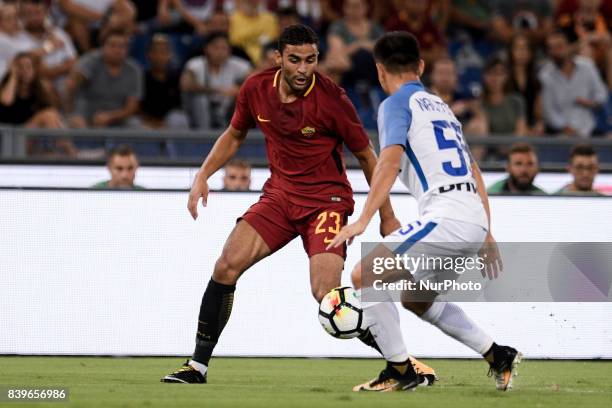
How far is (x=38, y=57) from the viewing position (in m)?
13.9

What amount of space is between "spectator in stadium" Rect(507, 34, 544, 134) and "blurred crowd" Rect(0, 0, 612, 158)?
2 centimetres

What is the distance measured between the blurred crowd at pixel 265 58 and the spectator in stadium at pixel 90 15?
2 cm

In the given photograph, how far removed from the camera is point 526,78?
15484 mm

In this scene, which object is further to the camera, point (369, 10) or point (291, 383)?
point (369, 10)

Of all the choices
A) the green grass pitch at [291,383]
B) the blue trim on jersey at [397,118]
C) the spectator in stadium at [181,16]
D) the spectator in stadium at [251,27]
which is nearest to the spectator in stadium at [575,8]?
the spectator in stadium at [251,27]

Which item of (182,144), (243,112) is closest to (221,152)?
(243,112)

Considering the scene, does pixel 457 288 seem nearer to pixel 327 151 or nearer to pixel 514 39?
pixel 327 151

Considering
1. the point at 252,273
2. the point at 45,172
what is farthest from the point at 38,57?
the point at 252,273

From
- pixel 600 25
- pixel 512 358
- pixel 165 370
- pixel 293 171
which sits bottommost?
pixel 165 370

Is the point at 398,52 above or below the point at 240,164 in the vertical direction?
above

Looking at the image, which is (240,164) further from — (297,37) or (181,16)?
(181,16)

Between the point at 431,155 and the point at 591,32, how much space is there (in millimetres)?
10083

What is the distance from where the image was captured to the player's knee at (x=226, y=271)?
26.4ft

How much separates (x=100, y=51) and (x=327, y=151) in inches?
270
